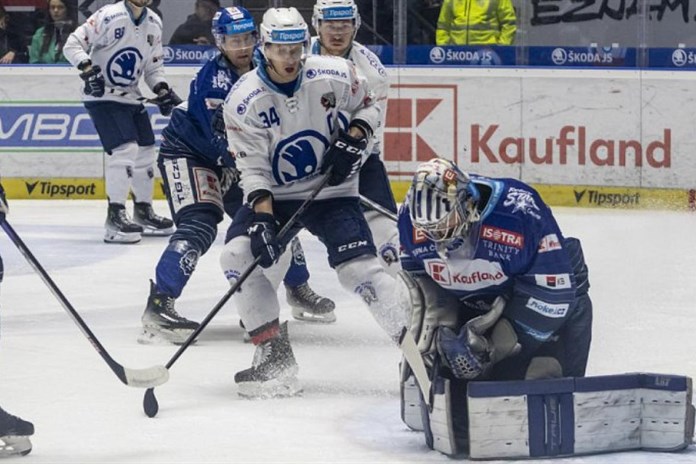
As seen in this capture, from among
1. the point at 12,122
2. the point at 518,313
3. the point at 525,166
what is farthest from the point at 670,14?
the point at 518,313

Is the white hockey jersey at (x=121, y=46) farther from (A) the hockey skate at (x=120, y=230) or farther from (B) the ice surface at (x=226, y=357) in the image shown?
(B) the ice surface at (x=226, y=357)

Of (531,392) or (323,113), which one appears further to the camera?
(323,113)

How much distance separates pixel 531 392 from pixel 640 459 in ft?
1.14

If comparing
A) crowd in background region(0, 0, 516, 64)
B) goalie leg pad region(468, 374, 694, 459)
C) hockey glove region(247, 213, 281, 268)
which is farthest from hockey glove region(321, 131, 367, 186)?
crowd in background region(0, 0, 516, 64)

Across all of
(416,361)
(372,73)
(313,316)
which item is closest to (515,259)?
(416,361)

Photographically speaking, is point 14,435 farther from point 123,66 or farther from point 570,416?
point 123,66

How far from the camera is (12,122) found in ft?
36.4

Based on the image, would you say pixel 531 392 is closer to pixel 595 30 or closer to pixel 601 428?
pixel 601 428

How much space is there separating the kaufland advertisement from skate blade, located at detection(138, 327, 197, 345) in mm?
4408

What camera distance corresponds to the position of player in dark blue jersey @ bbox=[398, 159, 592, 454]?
170 inches

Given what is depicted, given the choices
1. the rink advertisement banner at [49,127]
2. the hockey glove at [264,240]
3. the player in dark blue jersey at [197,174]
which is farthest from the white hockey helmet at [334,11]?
the rink advertisement banner at [49,127]

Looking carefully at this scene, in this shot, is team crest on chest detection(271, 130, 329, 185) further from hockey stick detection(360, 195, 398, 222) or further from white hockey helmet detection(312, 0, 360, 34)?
white hockey helmet detection(312, 0, 360, 34)

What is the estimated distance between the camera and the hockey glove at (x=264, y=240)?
5172 millimetres

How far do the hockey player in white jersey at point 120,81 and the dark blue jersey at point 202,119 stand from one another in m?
2.60
